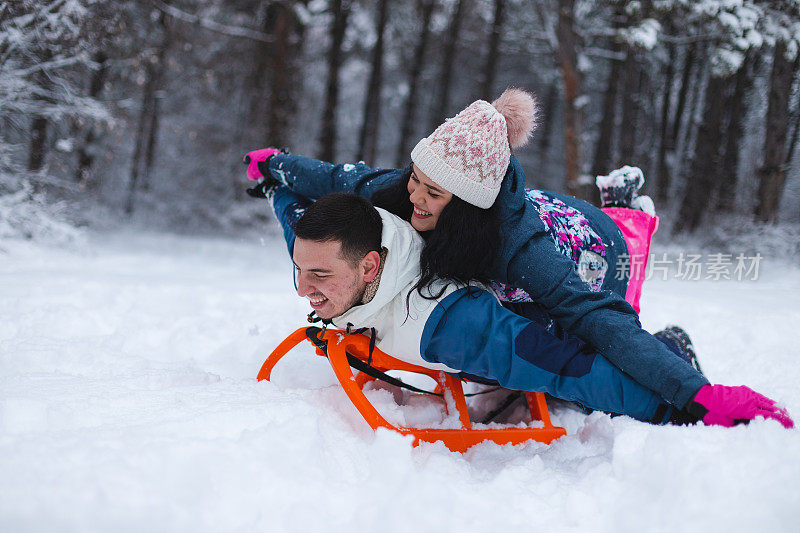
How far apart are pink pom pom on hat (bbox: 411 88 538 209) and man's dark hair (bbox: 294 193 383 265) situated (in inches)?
13.3

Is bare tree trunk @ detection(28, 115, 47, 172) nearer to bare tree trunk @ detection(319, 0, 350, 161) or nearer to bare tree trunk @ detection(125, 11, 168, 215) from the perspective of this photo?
bare tree trunk @ detection(125, 11, 168, 215)

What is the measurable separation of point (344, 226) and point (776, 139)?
610 centimetres

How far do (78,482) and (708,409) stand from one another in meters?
1.72

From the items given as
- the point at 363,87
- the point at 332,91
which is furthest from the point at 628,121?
the point at 363,87

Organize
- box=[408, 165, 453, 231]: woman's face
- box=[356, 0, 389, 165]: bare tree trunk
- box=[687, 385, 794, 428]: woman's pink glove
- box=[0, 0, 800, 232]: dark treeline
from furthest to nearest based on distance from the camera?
box=[356, 0, 389, 165]: bare tree trunk
box=[0, 0, 800, 232]: dark treeline
box=[408, 165, 453, 231]: woman's face
box=[687, 385, 794, 428]: woman's pink glove

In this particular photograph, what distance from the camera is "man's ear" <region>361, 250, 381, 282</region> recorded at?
1890 mm

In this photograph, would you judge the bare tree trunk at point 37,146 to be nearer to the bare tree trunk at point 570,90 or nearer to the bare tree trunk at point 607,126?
the bare tree trunk at point 570,90

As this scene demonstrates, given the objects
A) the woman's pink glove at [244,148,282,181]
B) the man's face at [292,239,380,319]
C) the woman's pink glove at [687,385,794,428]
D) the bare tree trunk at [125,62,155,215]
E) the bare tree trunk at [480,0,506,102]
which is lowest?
the bare tree trunk at [125,62,155,215]

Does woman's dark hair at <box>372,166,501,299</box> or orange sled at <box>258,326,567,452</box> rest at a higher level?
woman's dark hair at <box>372,166,501,299</box>

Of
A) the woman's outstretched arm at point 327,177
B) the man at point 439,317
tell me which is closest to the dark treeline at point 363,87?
the woman's outstretched arm at point 327,177

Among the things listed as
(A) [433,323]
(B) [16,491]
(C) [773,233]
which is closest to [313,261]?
(A) [433,323]

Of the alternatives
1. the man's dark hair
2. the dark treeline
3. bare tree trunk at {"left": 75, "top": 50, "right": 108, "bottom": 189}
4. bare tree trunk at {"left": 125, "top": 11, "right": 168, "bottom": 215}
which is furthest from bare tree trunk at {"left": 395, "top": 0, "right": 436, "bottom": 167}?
the man's dark hair

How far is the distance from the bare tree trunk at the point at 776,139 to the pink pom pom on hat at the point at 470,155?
5234 millimetres

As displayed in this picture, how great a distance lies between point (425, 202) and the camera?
83.9 inches
